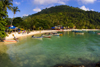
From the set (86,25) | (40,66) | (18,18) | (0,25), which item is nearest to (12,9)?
(0,25)

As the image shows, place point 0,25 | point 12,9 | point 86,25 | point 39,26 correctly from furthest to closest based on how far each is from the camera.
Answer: point 86,25, point 39,26, point 12,9, point 0,25

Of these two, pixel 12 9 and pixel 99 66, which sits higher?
pixel 12 9

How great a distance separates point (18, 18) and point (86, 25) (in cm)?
10393

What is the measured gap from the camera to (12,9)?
140 ft

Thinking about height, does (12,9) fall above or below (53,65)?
above

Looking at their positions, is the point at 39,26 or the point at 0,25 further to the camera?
the point at 39,26

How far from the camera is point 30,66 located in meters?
10.9

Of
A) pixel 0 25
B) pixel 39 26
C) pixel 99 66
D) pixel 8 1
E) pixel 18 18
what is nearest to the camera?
pixel 99 66

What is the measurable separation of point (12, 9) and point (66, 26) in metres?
81.4

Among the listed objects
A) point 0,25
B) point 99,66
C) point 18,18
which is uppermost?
point 18,18

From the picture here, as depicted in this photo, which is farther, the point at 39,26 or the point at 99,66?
the point at 39,26

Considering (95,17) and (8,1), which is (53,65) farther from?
(95,17)

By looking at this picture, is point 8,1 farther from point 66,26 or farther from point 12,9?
point 66,26

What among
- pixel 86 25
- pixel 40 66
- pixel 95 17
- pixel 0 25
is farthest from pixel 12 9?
pixel 95 17
